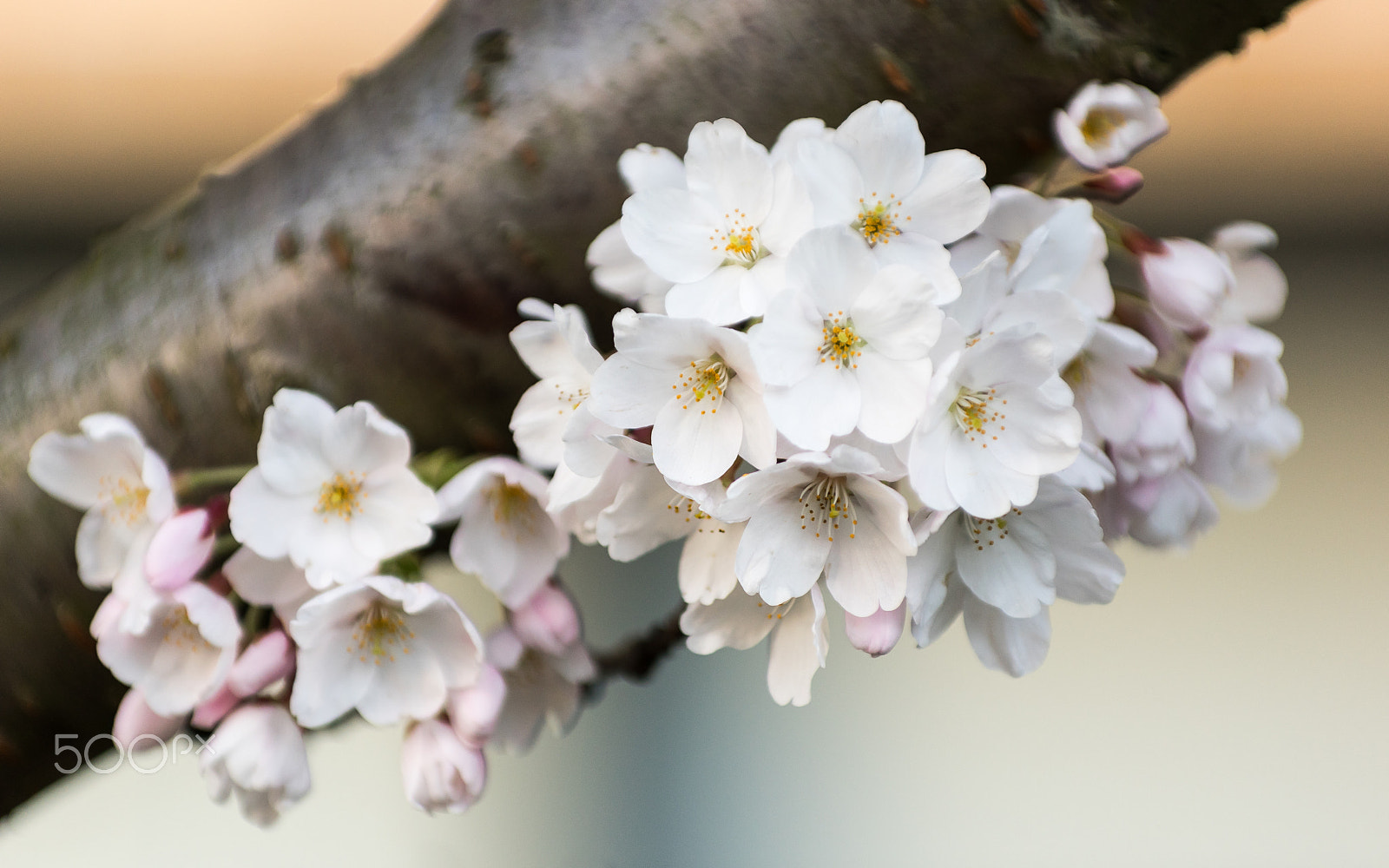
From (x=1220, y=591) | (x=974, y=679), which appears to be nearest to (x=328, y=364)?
(x=974, y=679)

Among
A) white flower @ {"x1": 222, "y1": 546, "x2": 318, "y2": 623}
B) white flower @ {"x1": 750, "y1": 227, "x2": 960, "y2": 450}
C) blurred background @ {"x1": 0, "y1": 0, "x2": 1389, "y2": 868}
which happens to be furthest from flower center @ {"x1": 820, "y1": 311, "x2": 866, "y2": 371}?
blurred background @ {"x1": 0, "y1": 0, "x2": 1389, "y2": 868}

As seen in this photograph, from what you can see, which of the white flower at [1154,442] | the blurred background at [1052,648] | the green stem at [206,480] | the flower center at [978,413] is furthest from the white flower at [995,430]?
the blurred background at [1052,648]

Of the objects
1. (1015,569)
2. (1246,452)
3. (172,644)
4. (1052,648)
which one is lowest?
(1052,648)

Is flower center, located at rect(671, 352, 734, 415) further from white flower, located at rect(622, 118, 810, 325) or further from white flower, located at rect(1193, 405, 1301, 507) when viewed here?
white flower, located at rect(1193, 405, 1301, 507)

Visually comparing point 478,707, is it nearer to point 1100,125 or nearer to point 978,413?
point 978,413

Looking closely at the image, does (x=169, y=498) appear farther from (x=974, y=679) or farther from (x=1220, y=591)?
(x=1220, y=591)

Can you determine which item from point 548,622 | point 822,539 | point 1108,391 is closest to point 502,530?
point 548,622

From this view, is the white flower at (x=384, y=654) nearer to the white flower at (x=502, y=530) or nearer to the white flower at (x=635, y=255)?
the white flower at (x=502, y=530)
